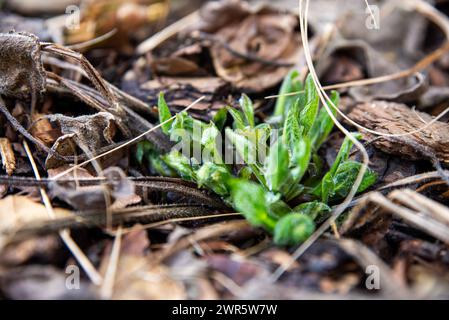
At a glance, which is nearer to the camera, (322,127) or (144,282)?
(144,282)

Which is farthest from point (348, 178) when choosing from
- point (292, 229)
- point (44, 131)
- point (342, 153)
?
point (44, 131)

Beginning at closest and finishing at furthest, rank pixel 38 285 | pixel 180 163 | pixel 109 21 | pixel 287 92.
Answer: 1. pixel 38 285
2. pixel 180 163
3. pixel 287 92
4. pixel 109 21

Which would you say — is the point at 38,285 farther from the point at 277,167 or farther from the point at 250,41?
the point at 250,41

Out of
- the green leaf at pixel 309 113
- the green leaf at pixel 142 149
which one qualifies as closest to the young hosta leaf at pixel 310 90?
the green leaf at pixel 309 113

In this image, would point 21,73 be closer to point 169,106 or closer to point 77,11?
point 169,106

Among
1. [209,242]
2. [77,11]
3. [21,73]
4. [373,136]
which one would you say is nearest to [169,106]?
[21,73]

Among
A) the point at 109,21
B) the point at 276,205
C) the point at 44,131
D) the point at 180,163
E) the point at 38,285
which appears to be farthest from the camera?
the point at 109,21

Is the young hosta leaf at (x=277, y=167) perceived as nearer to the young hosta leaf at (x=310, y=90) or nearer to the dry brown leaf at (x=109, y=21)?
the young hosta leaf at (x=310, y=90)
